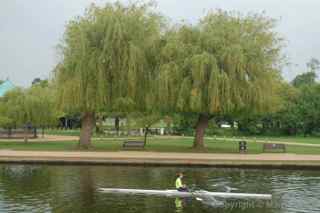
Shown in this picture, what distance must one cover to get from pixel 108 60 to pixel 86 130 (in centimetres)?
644

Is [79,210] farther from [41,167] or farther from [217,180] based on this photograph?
[41,167]

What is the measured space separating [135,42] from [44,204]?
2236 cm

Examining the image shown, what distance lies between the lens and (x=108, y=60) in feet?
131

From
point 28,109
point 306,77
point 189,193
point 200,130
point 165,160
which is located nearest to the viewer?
point 189,193

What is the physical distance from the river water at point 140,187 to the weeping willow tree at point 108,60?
29.0 ft

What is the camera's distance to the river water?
63.4 ft

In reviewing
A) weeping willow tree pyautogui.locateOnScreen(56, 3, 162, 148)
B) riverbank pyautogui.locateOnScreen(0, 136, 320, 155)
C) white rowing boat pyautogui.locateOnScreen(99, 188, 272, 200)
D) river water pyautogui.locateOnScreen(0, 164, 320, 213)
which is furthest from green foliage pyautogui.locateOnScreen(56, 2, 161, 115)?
white rowing boat pyautogui.locateOnScreen(99, 188, 272, 200)

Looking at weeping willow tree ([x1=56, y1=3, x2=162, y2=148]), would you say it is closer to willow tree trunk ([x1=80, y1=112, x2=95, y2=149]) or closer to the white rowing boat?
willow tree trunk ([x1=80, y1=112, x2=95, y2=149])

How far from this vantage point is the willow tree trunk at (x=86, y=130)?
42.2 m

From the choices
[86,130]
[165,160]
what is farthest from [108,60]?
[165,160]

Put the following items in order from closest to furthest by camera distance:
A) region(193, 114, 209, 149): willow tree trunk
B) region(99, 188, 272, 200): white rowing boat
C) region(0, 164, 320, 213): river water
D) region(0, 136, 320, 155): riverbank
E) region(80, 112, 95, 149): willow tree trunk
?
1. region(0, 164, 320, 213): river water
2. region(99, 188, 272, 200): white rowing boat
3. region(0, 136, 320, 155): riverbank
4. region(193, 114, 209, 149): willow tree trunk
5. region(80, 112, 95, 149): willow tree trunk

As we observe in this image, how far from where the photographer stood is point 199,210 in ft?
62.5

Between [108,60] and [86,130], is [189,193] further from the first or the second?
[86,130]

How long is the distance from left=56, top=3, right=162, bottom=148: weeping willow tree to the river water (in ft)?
29.0
